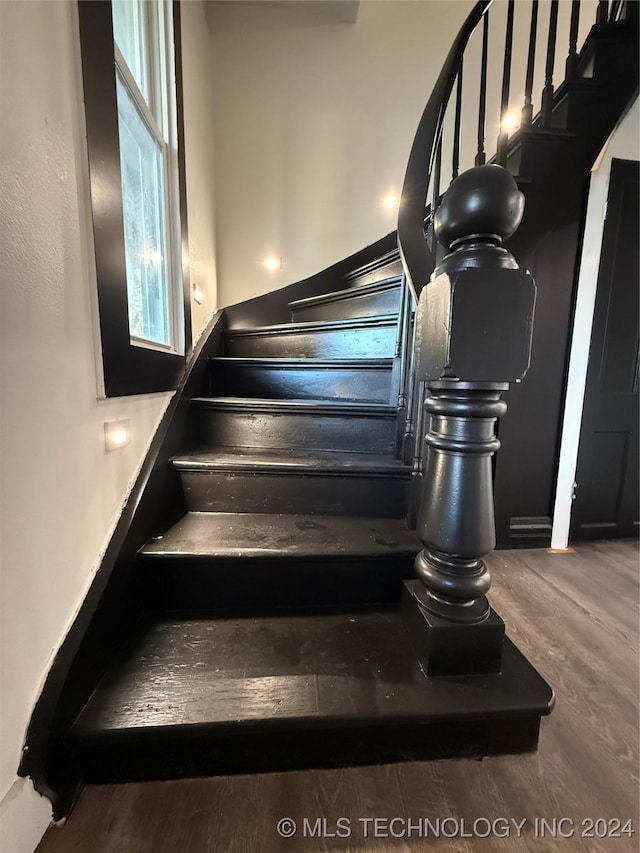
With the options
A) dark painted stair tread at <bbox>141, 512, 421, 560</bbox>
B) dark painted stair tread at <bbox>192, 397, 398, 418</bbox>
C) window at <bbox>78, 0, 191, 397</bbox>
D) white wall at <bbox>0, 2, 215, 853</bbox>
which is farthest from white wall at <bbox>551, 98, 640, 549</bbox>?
white wall at <bbox>0, 2, 215, 853</bbox>

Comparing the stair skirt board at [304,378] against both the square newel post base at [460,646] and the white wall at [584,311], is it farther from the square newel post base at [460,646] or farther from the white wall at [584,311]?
the white wall at [584,311]

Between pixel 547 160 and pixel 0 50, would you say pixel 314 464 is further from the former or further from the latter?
pixel 547 160

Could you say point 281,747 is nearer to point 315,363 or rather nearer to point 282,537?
point 282,537

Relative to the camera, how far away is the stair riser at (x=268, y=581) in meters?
1.05

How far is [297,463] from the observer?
4.17ft

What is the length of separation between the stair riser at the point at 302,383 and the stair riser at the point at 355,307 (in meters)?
0.36

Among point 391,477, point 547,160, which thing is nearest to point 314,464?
point 391,477

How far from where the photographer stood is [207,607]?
1074mm

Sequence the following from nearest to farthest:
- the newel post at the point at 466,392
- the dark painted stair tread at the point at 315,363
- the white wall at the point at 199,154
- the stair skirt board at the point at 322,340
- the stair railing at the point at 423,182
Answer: the newel post at the point at 466,392 → the stair railing at the point at 423,182 → the dark painted stair tread at the point at 315,363 → the stair skirt board at the point at 322,340 → the white wall at the point at 199,154

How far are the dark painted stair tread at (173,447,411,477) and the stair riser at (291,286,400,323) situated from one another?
797 millimetres

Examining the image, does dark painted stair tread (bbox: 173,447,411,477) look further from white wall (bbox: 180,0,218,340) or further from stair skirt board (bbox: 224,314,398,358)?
white wall (bbox: 180,0,218,340)

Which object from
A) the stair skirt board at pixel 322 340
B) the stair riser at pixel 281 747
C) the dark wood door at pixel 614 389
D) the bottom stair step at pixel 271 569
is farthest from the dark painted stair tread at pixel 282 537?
the dark wood door at pixel 614 389

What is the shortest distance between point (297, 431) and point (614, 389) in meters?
1.79

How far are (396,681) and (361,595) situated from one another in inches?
11.0
